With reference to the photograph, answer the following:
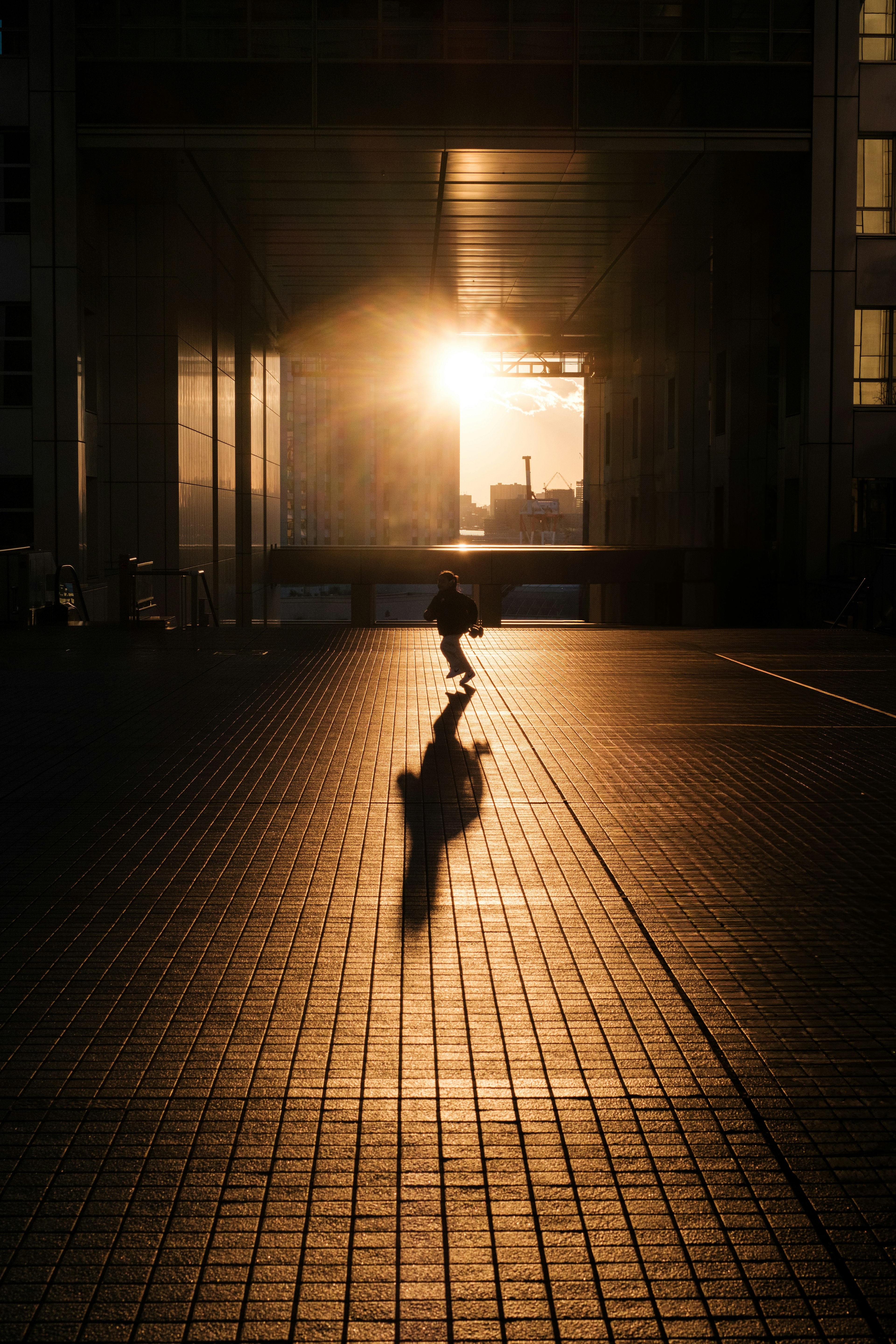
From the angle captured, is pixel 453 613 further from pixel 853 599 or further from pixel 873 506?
pixel 873 506

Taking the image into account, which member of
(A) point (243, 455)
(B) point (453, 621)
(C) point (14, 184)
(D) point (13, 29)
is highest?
(D) point (13, 29)

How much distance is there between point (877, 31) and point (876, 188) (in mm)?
3254

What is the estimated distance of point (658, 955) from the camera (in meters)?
5.23

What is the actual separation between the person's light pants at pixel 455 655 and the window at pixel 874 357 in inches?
750

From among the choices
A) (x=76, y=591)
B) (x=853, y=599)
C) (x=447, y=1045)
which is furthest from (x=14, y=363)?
(x=447, y=1045)

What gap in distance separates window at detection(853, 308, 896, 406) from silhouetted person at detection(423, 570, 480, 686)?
737 inches

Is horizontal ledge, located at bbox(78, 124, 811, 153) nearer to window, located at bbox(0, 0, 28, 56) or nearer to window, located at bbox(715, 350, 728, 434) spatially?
window, located at bbox(0, 0, 28, 56)

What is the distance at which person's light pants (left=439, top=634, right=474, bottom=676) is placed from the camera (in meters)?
13.3

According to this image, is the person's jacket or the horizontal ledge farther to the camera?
the horizontal ledge

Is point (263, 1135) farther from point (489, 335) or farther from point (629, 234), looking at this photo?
point (489, 335)

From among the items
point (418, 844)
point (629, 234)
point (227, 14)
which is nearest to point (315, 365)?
point (629, 234)

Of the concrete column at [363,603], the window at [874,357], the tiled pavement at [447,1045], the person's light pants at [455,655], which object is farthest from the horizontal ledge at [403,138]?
the concrete column at [363,603]

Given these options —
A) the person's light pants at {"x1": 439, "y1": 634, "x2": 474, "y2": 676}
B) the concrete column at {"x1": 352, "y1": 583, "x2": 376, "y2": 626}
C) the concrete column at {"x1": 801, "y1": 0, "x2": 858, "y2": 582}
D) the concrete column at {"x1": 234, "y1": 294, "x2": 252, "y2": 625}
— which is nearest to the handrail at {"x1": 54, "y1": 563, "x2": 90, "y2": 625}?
the person's light pants at {"x1": 439, "y1": 634, "x2": 474, "y2": 676}

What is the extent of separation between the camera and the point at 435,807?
7840 millimetres
